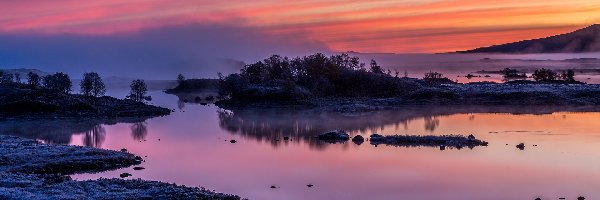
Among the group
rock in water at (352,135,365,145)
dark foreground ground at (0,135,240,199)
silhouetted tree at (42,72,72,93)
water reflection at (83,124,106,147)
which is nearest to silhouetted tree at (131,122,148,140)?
water reflection at (83,124,106,147)

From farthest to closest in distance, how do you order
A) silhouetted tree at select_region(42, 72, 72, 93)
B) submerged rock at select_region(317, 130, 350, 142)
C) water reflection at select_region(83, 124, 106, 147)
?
silhouetted tree at select_region(42, 72, 72, 93) < water reflection at select_region(83, 124, 106, 147) < submerged rock at select_region(317, 130, 350, 142)

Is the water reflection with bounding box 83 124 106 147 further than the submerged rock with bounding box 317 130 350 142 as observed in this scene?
Yes

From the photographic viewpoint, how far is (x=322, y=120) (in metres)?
49.2

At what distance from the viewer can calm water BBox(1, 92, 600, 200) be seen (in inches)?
927

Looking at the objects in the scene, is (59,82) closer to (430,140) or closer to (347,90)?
(347,90)

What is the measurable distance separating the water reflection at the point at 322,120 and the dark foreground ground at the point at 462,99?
3.22 m

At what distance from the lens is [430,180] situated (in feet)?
81.7

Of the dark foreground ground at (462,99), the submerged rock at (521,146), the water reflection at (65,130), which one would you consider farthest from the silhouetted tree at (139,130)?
the submerged rock at (521,146)

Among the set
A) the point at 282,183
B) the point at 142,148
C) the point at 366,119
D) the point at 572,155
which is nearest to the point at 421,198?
the point at 282,183

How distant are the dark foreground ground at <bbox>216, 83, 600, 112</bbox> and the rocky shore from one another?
1109 cm

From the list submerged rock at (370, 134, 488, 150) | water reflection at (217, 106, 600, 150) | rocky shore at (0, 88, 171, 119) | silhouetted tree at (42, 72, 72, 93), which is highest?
silhouetted tree at (42, 72, 72, 93)

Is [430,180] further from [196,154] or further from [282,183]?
[196,154]

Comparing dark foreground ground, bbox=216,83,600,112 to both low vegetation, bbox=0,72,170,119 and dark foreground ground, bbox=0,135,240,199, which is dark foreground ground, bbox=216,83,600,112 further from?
dark foreground ground, bbox=0,135,240,199

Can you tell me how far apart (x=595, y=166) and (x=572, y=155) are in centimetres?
294
